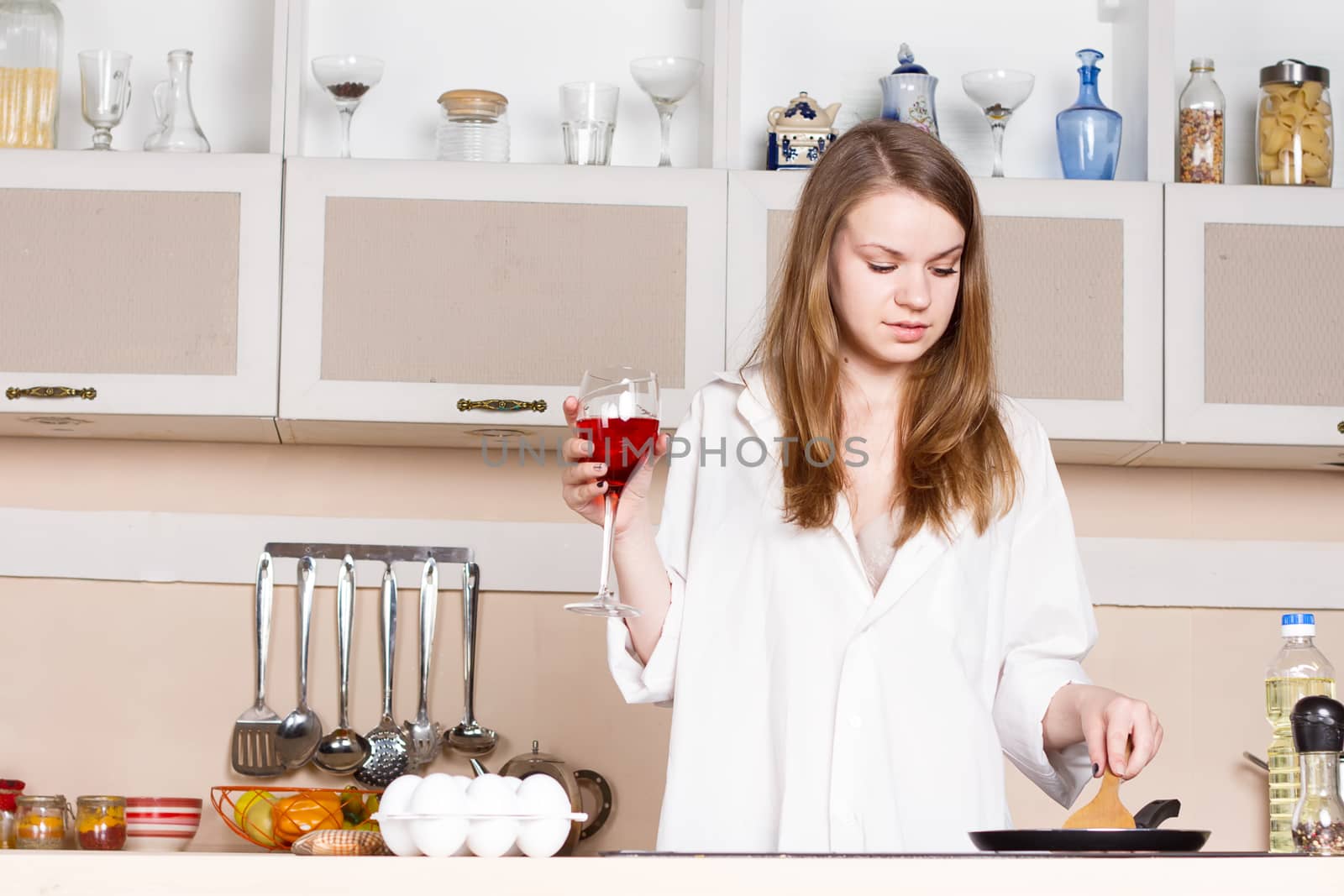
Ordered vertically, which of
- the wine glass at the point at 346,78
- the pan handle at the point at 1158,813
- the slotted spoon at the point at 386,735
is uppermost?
the wine glass at the point at 346,78

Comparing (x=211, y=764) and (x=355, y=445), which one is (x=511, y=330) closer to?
(x=355, y=445)

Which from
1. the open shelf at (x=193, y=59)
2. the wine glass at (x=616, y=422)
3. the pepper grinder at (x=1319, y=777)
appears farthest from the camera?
the open shelf at (x=193, y=59)

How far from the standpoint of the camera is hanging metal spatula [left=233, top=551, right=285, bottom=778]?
2.34 metres

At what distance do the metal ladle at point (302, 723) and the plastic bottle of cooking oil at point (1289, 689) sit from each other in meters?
1.48

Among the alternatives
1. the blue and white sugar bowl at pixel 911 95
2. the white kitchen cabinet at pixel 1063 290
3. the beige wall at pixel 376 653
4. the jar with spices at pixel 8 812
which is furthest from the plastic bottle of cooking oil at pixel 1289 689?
the jar with spices at pixel 8 812

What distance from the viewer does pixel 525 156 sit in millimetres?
2494

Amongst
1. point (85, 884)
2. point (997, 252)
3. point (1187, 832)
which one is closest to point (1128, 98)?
point (997, 252)

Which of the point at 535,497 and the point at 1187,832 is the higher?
the point at 535,497

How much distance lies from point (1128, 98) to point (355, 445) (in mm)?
1451

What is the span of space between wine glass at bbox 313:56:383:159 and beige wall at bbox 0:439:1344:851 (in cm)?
57

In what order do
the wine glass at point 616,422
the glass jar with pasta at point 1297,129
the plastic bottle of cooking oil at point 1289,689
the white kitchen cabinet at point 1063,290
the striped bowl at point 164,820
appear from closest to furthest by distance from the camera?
the wine glass at point 616,422 < the plastic bottle of cooking oil at point 1289,689 < the striped bowl at point 164,820 < the white kitchen cabinet at point 1063,290 < the glass jar with pasta at point 1297,129

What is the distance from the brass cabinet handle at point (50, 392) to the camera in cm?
218

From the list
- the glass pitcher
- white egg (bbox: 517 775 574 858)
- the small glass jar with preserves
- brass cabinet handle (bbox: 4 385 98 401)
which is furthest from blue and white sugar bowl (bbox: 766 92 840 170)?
white egg (bbox: 517 775 574 858)

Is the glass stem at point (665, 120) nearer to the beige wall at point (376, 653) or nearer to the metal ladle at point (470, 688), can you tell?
the beige wall at point (376, 653)
